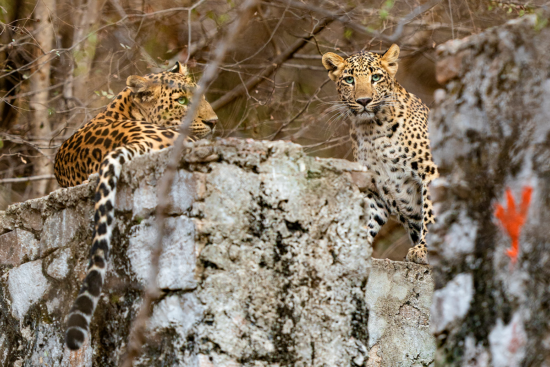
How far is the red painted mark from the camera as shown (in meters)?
1.82

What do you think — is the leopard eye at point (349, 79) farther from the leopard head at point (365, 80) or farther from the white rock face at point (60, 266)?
the white rock face at point (60, 266)

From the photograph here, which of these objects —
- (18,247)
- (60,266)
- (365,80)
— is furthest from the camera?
(365,80)

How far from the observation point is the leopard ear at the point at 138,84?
17.7 ft

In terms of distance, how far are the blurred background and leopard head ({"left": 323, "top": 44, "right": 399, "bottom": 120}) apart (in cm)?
225

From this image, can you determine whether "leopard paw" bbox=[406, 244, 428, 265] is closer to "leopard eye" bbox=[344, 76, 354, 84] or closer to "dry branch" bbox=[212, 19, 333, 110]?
"leopard eye" bbox=[344, 76, 354, 84]

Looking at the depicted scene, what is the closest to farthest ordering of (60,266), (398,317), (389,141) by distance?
(60,266)
(398,317)
(389,141)

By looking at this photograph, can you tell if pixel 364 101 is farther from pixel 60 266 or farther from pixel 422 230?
pixel 60 266

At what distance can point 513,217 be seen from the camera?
5.99ft

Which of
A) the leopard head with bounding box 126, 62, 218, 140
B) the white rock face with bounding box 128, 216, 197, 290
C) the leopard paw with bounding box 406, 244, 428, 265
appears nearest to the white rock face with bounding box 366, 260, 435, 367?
the leopard paw with bounding box 406, 244, 428, 265

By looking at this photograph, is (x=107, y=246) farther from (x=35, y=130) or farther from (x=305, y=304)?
(x=35, y=130)

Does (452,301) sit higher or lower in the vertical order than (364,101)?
lower

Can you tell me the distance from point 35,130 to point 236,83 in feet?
9.81

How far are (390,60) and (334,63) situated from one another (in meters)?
0.50

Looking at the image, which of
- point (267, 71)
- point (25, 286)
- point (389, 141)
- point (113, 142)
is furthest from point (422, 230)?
point (267, 71)
